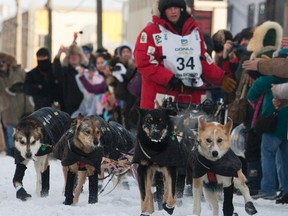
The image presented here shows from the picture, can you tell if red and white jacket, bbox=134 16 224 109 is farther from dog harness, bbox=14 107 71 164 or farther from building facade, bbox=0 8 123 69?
building facade, bbox=0 8 123 69

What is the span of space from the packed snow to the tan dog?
47 cm

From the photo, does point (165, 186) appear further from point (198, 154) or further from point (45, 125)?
point (45, 125)

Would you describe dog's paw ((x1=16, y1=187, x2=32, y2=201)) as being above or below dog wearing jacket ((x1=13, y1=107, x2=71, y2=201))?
below

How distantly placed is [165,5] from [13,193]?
2.42m

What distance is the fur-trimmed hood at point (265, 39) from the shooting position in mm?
10047

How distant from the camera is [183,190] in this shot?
27.5 feet

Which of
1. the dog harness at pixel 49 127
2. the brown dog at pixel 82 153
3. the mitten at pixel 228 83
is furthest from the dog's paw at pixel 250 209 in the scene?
the dog harness at pixel 49 127

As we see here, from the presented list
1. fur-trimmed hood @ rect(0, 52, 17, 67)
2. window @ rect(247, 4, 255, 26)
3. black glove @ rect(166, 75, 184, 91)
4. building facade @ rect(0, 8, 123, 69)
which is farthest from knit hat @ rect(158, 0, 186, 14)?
building facade @ rect(0, 8, 123, 69)

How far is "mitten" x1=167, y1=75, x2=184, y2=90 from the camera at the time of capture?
834cm

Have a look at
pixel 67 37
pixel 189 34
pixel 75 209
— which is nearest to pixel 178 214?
pixel 75 209

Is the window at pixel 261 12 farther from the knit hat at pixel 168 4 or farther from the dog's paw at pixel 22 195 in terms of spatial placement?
the dog's paw at pixel 22 195

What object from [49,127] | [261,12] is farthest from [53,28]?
[49,127]

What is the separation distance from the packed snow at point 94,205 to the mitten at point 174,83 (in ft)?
3.34

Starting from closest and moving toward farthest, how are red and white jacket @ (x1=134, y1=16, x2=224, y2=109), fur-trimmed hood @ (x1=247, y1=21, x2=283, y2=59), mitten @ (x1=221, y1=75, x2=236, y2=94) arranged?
red and white jacket @ (x1=134, y1=16, x2=224, y2=109) < mitten @ (x1=221, y1=75, x2=236, y2=94) < fur-trimmed hood @ (x1=247, y1=21, x2=283, y2=59)
